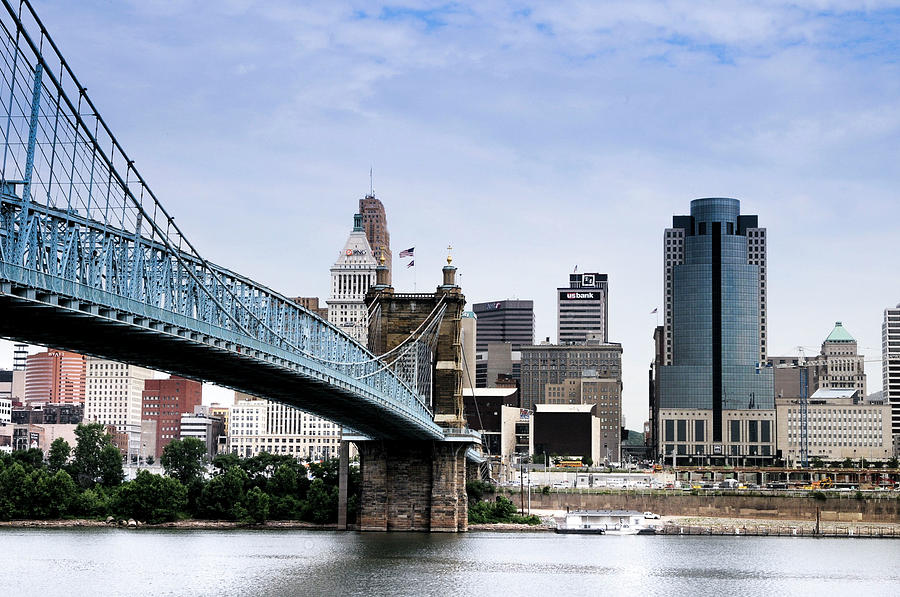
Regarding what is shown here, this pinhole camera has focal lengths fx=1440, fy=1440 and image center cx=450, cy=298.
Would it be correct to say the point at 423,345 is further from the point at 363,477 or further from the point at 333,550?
the point at 333,550

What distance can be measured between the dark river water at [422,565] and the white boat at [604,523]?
10435mm

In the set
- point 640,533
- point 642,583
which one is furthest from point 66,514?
point 642,583

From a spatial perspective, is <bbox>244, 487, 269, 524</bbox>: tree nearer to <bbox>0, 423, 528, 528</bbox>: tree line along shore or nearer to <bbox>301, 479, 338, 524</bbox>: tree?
<bbox>0, 423, 528, 528</bbox>: tree line along shore

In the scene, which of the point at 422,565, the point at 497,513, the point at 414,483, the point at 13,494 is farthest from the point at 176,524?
the point at 422,565

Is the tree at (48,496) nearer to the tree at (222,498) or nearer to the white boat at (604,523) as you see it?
the tree at (222,498)

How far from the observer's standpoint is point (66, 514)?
115375 mm

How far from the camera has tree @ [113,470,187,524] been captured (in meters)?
114

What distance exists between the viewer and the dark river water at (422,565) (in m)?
66.1

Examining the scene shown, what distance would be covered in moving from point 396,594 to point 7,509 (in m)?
60.3

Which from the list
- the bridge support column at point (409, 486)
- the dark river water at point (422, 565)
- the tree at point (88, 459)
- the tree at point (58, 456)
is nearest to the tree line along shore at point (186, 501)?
the bridge support column at point (409, 486)

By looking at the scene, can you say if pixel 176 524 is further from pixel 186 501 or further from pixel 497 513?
pixel 497 513

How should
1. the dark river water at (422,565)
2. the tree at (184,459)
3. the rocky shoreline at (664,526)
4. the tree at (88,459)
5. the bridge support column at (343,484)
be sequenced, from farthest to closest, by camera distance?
the tree at (88,459) → the tree at (184,459) → the rocky shoreline at (664,526) → the bridge support column at (343,484) → the dark river water at (422,565)

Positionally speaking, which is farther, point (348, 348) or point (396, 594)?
point (348, 348)

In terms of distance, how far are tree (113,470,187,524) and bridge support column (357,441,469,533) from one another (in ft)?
59.4
